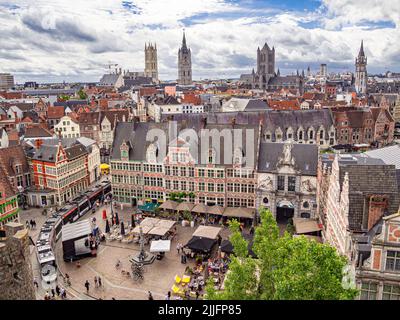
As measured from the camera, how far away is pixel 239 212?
166 ft

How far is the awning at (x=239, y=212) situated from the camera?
1953 inches

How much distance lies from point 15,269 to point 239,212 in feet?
119

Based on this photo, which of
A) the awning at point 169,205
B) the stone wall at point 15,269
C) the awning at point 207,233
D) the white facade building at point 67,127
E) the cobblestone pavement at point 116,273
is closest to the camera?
the stone wall at point 15,269

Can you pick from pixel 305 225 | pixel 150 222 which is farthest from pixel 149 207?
pixel 305 225

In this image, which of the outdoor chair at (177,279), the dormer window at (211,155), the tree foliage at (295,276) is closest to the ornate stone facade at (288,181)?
the dormer window at (211,155)

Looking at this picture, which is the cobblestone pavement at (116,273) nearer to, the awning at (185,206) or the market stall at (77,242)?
the market stall at (77,242)

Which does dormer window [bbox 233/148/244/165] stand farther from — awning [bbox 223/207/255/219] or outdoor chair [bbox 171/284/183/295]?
outdoor chair [bbox 171/284/183/295]

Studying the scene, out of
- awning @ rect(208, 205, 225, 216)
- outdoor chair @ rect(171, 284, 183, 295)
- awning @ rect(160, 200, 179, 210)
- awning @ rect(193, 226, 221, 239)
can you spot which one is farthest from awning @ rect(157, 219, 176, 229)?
outdoor chair @ rect(171, 284, 183, 295)

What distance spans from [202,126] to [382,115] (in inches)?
2474

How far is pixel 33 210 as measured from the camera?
5856 cm

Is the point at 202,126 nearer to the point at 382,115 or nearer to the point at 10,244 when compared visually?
the point at 10,244

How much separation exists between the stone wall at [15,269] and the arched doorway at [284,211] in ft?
124
